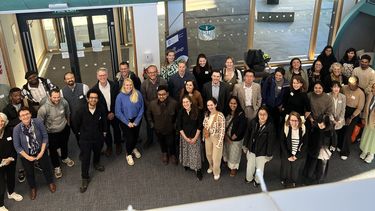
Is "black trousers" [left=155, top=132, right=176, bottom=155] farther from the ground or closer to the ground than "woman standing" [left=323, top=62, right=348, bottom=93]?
closer to the ground

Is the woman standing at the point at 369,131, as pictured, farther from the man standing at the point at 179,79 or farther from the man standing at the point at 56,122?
the man standing at the point at 56,122

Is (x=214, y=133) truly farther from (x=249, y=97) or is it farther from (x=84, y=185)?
(x=84, y=185)

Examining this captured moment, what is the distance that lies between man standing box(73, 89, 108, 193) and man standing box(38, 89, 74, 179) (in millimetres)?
242

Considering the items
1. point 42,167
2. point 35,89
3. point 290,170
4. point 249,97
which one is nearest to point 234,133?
point 249,97

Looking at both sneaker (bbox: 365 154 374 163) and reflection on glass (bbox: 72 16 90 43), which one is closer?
sneaker (bbox: 365 154 374 163)

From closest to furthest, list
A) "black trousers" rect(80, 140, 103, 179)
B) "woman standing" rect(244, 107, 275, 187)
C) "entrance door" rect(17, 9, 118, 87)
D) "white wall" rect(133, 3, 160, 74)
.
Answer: "woman standing" rect(244, 107, 275, 187) → "black trousers" rect(80, 140, 103, 179) → "white wall" rect(133, 3, 160, 74) → "entrance door" rect(17, 9, 118, 87)

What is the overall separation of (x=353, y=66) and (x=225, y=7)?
3.72 metres

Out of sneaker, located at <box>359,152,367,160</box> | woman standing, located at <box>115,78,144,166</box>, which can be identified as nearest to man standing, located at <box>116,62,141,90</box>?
woman standing, located at <box>115,78,144,166</box>

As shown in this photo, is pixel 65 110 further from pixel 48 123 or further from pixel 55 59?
pixel 55 59

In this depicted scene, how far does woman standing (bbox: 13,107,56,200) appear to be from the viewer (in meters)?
5.52

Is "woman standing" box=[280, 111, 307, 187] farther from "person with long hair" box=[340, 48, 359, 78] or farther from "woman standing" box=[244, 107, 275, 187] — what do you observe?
"person with long hair" box=[340, 48, 359, 78]

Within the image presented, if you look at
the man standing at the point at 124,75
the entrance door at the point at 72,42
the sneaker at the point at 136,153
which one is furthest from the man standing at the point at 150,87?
the entrance door at the point at 72,42

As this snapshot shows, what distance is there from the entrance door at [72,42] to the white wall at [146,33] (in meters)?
0.67

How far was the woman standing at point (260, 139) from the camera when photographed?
5.67m
